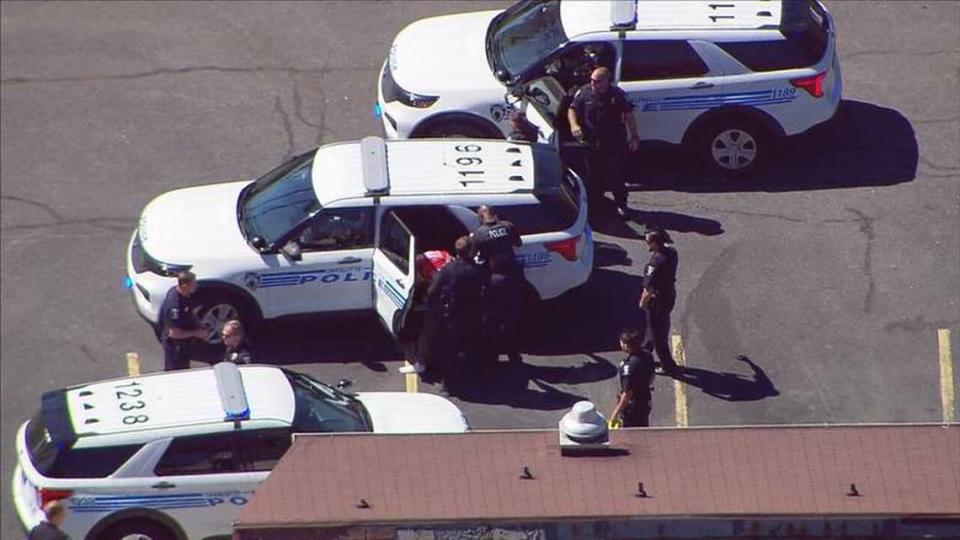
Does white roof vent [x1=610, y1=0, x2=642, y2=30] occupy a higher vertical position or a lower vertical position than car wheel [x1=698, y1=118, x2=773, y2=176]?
higher

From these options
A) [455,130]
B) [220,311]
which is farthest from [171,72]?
[220,311]

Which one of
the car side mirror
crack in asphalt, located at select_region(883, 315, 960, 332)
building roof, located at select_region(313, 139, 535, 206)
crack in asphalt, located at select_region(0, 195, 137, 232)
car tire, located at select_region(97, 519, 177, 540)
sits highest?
building roof, located at select_region(313, 139, 535, 206)

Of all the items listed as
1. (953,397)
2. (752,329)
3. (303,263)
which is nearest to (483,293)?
(303,263)

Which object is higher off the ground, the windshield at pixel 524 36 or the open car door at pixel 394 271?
the windshield at pixel 524 36

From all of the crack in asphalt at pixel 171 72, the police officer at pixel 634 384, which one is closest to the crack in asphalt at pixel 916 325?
the police officer at pixel 634 384

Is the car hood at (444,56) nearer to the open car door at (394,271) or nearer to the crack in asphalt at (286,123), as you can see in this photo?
the crack in asphalt at (286,123)

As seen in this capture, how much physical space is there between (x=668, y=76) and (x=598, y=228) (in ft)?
6.06

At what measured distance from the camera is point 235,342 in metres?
15.9

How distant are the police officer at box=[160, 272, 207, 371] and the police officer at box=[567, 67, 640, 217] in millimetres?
4612

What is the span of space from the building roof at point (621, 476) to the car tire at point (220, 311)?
18.8 ft

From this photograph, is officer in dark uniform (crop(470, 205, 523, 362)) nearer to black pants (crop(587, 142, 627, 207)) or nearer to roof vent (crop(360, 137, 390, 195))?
roof vent (crop(360, 137, 390, 195))

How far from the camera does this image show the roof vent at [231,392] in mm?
14469

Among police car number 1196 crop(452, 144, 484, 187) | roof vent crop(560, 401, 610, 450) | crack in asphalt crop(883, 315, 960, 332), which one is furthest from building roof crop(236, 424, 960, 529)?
crack in asphalt crop(883, 315, 960, 332)

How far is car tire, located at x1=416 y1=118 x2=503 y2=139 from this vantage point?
63.8 ft
